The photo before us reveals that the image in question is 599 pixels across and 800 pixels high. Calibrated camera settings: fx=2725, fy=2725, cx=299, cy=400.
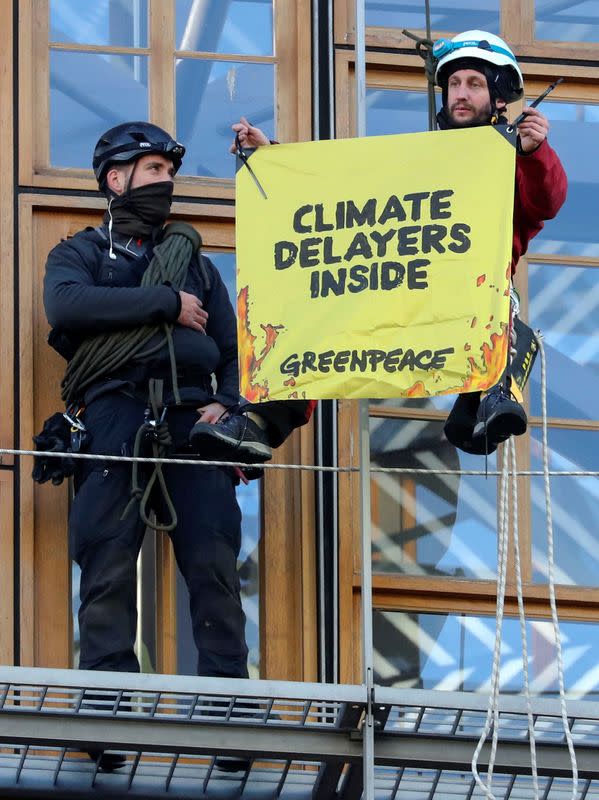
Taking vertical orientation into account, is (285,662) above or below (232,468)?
below

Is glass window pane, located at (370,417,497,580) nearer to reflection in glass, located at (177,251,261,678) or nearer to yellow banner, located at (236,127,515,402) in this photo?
reflection in glass, located at (177,251,261,678)

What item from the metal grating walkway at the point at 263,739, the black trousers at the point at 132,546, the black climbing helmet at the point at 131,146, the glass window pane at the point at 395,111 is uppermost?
the glass window pane at the point at 395,111

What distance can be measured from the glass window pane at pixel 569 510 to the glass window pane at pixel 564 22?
164cm

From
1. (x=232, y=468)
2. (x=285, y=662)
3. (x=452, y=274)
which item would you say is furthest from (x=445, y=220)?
(x=285, y=662)

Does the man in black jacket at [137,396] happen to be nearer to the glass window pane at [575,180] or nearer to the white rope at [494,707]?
the white rope at [494,707]

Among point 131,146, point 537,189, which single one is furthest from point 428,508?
point 131,146

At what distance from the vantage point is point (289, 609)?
9.82 m

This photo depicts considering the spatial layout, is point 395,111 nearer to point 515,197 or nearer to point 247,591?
point 515,197

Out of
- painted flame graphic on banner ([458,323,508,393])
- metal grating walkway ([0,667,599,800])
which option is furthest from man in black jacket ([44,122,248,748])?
painted flame graphic on banner ([458,323,508,393])

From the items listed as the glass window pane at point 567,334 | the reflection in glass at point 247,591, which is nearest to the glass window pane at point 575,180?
the glass window pane at point 567,334

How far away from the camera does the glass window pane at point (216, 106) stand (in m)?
10.4

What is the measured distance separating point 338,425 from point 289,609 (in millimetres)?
715

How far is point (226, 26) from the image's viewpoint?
414 inches

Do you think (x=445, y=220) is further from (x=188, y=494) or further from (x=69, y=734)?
(x=69, y=734)
